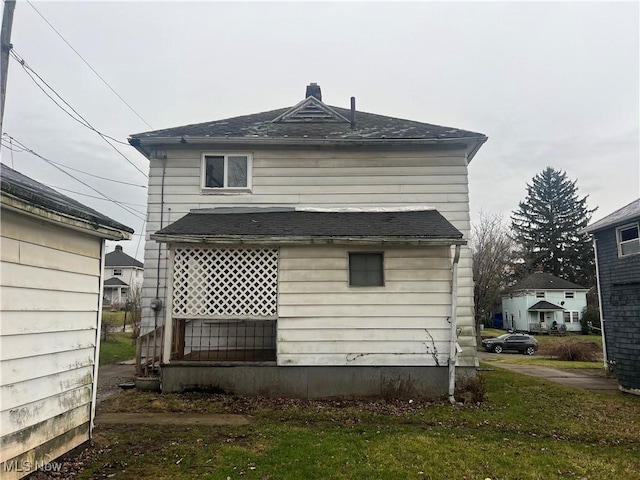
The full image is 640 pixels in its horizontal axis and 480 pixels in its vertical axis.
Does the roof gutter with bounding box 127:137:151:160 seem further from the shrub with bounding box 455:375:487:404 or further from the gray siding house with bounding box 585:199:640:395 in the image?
the gray siding house with bounding box 585:199:640:395

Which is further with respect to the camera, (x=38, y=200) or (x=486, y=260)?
(x=486, y=260)

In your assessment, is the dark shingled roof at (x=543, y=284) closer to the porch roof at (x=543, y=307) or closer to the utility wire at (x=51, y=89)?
the porch roof at (x=543, y=307)

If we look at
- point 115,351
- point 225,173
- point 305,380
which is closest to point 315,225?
point 225,173

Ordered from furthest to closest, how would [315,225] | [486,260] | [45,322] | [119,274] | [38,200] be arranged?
[119,274]
[486,260]
[315,225]
[45,322]
[38,200]

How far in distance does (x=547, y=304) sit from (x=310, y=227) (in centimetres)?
3882

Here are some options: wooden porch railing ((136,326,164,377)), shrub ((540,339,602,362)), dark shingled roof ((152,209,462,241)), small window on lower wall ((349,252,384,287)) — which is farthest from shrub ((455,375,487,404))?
shrub ((540,339,602,362))

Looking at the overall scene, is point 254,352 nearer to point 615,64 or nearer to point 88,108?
point 88,108

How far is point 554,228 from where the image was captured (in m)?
49.9

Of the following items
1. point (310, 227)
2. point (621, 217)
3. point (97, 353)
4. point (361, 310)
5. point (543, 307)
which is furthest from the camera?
point (543, 307)

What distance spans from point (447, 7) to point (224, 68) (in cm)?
751

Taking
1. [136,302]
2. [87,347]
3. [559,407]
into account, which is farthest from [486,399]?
[136,302]

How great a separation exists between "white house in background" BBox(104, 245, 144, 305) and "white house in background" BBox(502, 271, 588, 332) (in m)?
40.1

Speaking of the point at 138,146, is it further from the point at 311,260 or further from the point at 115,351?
the point at 115,351

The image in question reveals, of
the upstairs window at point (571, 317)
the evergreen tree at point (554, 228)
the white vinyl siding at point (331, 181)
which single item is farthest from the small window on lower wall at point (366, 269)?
→ the evergreen tree at point (554, 228)
